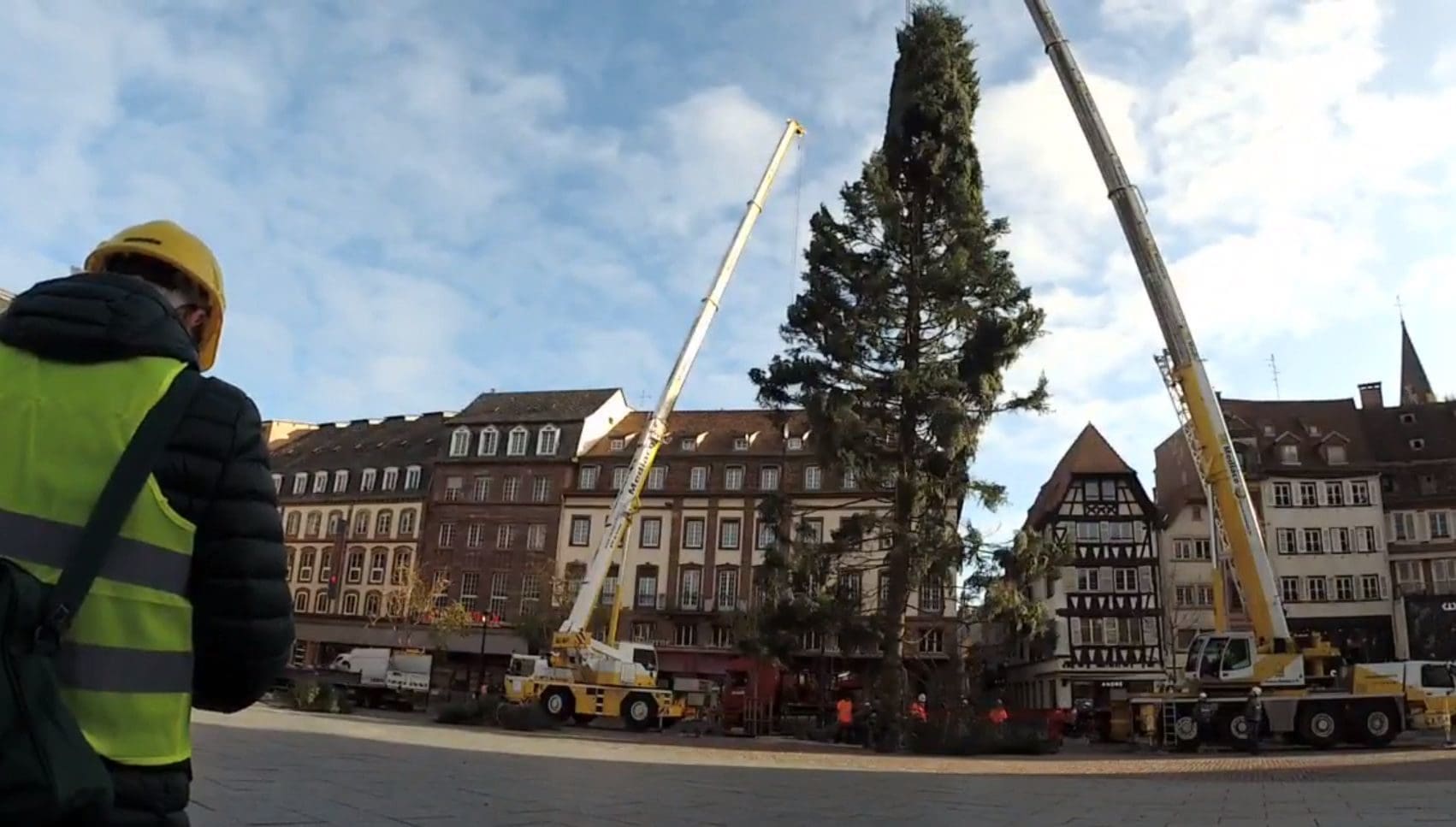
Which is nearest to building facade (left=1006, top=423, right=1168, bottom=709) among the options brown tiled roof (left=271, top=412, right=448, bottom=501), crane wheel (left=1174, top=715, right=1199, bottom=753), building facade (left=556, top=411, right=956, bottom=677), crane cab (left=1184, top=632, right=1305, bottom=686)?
building facade (left=556, top=411, right=956, bottom=677)

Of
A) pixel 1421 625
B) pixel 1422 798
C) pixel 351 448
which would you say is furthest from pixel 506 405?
pixel 1422 798

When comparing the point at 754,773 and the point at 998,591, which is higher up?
the point at 998,591

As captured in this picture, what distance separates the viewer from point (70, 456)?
5.79ft

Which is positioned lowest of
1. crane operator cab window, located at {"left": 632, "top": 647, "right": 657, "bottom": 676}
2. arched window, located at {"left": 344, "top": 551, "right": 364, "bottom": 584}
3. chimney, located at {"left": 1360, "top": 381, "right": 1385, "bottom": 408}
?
crane operator cab window, located at {"left": 632, "top": 647, "right": 657, "bottom": 676}

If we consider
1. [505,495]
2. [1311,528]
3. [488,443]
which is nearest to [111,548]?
[505,495]

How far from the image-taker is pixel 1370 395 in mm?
60750

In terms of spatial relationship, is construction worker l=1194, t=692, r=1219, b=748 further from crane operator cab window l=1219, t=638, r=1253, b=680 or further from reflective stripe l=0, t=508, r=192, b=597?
reflective stripe l=0, t=508, r=192, b=597

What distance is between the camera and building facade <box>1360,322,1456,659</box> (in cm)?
4888

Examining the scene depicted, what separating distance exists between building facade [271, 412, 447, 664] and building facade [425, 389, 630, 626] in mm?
2188

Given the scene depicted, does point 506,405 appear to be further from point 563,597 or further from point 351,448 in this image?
point 563,597

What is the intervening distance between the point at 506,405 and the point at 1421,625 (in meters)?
49.7

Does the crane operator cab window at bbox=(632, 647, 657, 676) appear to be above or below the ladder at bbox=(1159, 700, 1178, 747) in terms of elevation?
above

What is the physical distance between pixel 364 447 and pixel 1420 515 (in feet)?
199

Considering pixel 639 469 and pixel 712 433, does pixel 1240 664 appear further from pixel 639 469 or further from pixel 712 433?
pixel 712 433
